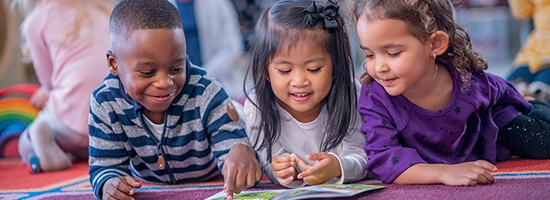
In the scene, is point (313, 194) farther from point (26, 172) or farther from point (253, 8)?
point (253, 8)

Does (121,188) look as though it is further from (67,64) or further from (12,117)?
(12,117)

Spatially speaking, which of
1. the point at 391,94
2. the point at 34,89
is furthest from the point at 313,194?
the point at 34,89

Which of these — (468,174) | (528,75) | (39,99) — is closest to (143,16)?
(468,174)

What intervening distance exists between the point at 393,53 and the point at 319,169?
0.29 m

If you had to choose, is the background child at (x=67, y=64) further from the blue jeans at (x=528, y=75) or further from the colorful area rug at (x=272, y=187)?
the blue jeans at (x=528, y=75)

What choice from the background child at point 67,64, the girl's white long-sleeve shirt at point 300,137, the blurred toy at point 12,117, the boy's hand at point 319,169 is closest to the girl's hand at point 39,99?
the blurred toy at point 12,117

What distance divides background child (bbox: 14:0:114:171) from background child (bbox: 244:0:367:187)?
82 cm

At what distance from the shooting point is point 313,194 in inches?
32.0

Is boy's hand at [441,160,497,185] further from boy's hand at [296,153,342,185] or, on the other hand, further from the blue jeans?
the blue jeans

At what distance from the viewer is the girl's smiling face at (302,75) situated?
1.03m

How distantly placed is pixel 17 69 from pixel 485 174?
298 centimetres

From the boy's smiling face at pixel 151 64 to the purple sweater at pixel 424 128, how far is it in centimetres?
45

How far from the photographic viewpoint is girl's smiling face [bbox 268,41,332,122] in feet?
3.37

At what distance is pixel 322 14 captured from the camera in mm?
1047
